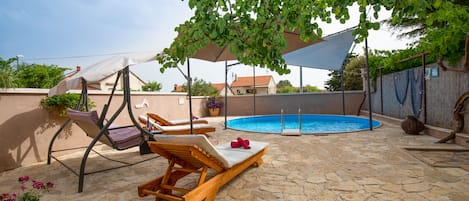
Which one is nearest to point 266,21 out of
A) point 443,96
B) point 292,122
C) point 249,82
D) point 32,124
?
point 32,124

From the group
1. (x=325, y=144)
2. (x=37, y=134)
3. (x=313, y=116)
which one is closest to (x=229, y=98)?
(x=313, y=116)

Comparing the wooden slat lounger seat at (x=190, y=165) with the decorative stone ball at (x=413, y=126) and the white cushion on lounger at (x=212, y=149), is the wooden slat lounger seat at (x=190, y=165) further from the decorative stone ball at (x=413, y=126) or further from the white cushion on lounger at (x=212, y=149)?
the decorative stone ball at (x=413, y=126)

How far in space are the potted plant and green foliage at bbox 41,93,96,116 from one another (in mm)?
8284

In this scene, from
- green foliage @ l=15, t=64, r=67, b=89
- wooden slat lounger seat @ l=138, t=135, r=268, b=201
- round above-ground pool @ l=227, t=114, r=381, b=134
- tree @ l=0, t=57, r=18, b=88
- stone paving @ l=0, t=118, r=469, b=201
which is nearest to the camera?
wooden slat lounger seat @ l=138, t=135, r=268, b=201

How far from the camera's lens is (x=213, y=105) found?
13.2m

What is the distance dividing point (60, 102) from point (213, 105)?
861 cm

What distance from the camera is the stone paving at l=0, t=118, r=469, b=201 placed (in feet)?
8.92

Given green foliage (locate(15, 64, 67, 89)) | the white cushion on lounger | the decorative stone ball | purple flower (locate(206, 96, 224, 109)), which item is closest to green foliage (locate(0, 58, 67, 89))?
green foliage (locate(15, 64, 67, 89))

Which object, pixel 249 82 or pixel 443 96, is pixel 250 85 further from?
pixel 443 96

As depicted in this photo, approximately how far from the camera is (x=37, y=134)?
4.69 m

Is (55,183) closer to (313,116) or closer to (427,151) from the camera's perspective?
(427,151)

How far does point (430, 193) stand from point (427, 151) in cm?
234

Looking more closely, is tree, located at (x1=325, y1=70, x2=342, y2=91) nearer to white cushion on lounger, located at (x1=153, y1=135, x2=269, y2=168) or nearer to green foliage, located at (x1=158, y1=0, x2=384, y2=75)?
white cushion on lounger, located at (x1=153, y1=135, x2=269, y2=168)

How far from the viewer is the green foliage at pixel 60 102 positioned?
15.8 ft
